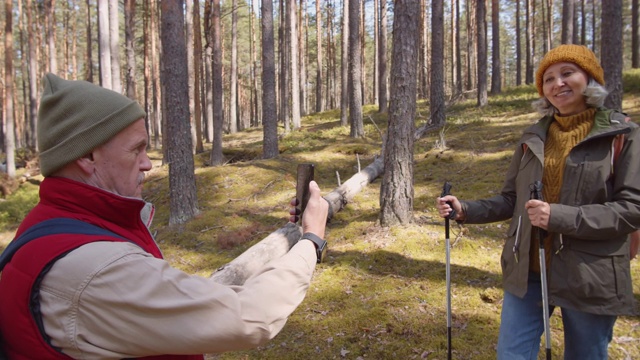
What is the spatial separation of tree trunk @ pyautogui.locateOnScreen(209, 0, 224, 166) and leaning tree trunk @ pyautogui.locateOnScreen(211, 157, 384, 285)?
7102 millimetres

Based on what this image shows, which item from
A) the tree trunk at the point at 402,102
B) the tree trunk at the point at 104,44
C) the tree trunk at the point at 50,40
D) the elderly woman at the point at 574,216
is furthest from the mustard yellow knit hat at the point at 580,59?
the tree trunk at the point at 50,40

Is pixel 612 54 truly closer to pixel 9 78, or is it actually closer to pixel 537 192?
pixel 537 192

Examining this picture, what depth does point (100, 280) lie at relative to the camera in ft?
3.73

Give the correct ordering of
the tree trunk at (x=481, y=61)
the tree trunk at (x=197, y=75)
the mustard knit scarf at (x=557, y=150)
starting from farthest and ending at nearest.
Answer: the tree trunk at (x=481, y=61), the tree trunk at (x=197, y=75), the mustard knit scarf at (x=557, y=150)

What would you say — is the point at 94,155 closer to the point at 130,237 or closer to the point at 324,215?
the point at 130,237

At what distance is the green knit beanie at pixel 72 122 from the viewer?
4.60 ft

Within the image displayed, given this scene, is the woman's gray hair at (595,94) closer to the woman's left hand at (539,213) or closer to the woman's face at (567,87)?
the woman's face at (567,87)

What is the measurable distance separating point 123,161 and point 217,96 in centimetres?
1584

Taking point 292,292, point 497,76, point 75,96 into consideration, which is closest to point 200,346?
point 292,292

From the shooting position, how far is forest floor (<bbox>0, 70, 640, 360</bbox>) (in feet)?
15.3

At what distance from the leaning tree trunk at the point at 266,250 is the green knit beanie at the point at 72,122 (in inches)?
83.4

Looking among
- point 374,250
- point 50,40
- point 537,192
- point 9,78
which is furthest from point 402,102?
point 50,40

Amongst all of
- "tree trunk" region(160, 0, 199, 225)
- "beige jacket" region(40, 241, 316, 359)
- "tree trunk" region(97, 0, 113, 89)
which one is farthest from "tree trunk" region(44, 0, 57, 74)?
"beige jacket" region(40, 241, 316, 359)

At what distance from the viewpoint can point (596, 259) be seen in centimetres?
241
